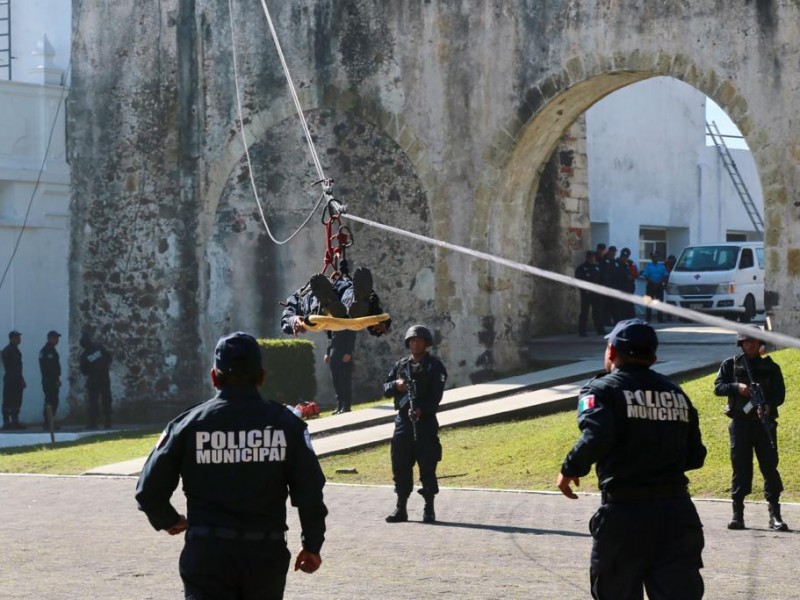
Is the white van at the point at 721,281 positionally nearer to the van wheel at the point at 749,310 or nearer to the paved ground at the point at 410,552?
the van wheel at the point at 749,310

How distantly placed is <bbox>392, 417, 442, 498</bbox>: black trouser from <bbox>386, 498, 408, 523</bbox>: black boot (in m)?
0.06

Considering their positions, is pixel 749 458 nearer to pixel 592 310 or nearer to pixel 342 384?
pixel 342 384

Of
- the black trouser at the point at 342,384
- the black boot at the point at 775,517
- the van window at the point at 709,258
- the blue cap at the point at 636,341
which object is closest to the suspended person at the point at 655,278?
the van window at the point at 709,258

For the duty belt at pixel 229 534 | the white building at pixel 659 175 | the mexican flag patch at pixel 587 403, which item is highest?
the white building at pixel 659 175

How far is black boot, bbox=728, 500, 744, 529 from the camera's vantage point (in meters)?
12.2

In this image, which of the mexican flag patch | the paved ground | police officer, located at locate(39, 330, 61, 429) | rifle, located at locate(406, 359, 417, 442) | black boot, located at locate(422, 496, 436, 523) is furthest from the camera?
police officer, located at locate(39, 330, 61, 429)

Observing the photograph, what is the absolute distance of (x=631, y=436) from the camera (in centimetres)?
688

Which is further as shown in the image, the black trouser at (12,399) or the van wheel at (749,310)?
the van wheel at (749,310)

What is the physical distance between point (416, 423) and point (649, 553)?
22.8 ft

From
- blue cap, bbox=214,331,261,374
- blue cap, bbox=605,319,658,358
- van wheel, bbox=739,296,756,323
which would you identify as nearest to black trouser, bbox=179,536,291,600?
blue cap, bbox=214,331,261,374

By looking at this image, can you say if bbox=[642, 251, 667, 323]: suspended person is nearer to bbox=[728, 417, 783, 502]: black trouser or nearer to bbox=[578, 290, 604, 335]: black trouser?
bbox=[578, 290, 604, 335]: black trouser

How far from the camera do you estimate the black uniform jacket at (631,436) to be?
6.84 metres

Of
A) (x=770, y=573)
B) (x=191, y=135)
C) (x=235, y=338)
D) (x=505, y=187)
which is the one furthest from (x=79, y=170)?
(x=235, y=338)

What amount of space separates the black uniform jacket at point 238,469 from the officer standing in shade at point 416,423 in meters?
6.85
